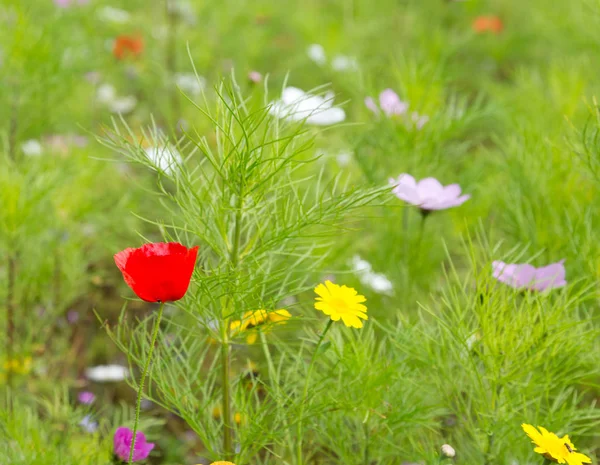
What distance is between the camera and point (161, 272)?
0.54 m

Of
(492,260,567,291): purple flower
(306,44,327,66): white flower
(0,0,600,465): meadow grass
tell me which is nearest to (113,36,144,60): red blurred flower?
(0,0,600,465): meadow grass

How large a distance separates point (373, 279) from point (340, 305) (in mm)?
610

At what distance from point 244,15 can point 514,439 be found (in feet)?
5.82

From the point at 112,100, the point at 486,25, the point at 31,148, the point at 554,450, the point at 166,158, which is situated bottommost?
the point at 112,100

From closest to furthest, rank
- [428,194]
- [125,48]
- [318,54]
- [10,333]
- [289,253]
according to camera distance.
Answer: [289,253]
[428,194]
[10,333]
[318,54]
[125,48]

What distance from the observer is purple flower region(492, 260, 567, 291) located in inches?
28.3

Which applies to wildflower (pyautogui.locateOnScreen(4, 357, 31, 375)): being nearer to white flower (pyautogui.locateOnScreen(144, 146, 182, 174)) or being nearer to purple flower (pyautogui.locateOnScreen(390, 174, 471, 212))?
white flower (pyautogui.locateOnScreen(144, 146, 182, 174))

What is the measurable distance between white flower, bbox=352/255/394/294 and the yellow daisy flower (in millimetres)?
479

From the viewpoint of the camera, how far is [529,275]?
0.74 m

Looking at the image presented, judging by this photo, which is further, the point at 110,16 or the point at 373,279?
the point at 110,16

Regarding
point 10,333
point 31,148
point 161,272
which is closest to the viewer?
point 161,272

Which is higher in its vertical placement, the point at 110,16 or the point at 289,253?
the point at 289,253

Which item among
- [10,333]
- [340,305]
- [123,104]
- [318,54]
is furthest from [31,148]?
[340,305]

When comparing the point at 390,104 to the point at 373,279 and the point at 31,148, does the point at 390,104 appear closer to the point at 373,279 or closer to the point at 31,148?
the point at 373,279
